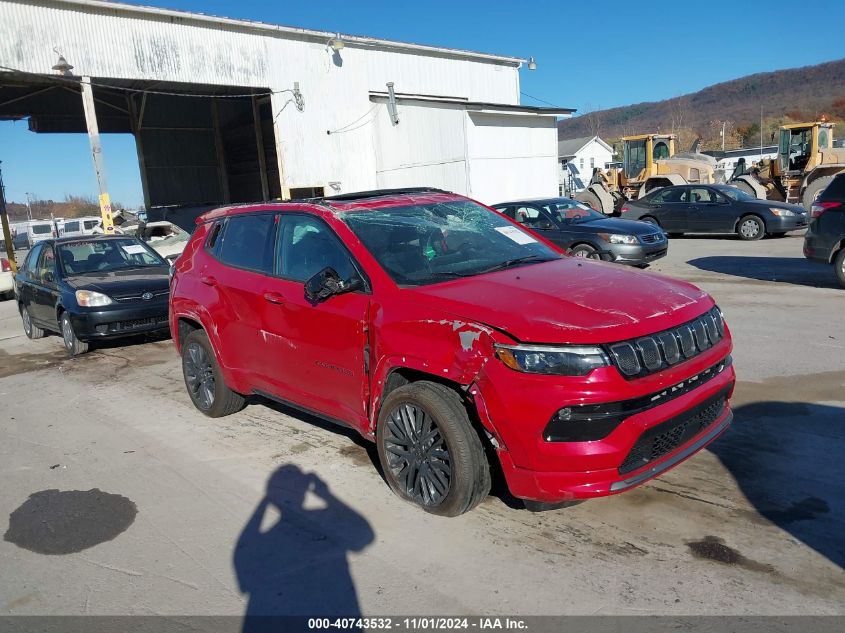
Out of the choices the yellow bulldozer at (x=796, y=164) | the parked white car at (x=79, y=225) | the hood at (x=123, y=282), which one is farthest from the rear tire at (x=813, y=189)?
the parked white car at (x=79, y=225)

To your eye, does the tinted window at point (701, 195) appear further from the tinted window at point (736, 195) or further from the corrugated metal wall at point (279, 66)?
the corrugated metal wall at point (279, 66)

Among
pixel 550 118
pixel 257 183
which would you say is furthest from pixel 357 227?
pixel 257 183

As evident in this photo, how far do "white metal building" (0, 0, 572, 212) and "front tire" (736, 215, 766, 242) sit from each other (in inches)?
339

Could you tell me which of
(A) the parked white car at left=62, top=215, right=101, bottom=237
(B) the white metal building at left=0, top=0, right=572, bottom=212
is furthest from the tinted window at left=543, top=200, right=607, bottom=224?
(A) the parked white car at left=62, top=215, right=101, bottom=237

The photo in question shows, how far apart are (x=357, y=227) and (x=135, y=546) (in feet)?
7.66

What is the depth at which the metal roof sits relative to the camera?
1847 cm

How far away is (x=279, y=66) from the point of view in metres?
22.6

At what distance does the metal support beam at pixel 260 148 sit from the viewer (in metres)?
26.8

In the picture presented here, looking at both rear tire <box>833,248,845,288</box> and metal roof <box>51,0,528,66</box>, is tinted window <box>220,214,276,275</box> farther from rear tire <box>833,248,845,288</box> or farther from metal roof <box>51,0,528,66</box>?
metal roof <box>51,0,528,66</box>

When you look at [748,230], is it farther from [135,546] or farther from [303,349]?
[135,546]

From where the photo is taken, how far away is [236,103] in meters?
29.2

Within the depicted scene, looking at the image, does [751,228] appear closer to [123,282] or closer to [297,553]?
[123,282]

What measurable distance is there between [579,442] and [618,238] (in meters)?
9.34

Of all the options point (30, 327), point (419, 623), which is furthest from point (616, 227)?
point (419, 623)
